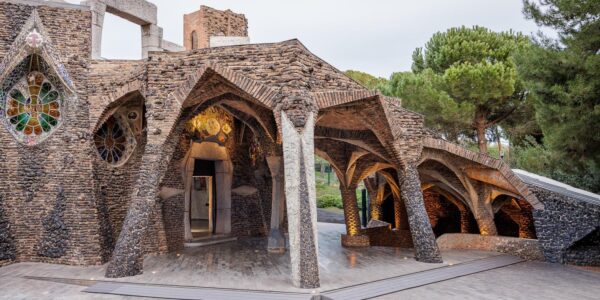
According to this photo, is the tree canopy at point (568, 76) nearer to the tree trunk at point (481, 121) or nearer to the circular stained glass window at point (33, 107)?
the tree trunk at point (481, 121)

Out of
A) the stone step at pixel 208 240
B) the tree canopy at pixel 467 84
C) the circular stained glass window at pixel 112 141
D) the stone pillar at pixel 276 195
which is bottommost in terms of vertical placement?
the stone step at pixel 208 240

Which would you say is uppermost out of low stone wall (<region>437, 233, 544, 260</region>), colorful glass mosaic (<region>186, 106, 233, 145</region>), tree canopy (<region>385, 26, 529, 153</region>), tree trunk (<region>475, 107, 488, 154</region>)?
tree canopy (<region>385, 26, 529, 153</region>)

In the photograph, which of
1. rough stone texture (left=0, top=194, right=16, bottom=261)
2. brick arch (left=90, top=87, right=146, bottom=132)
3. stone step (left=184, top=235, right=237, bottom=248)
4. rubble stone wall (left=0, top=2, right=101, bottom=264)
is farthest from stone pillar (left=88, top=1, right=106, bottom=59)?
stone step (left=184, top=235, right=237, bottom=248)

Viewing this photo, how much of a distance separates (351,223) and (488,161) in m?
4.67

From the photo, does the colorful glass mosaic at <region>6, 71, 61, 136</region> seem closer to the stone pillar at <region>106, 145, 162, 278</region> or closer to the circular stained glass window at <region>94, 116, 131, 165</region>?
the circular stained glass window at <region>94, 116, 131, 165</region>

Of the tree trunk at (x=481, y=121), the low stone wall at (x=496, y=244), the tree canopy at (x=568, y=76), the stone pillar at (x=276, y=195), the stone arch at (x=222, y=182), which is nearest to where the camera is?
the tree canopy at (x=568, y=76)

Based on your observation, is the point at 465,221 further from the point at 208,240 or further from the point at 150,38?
the point at 150,38

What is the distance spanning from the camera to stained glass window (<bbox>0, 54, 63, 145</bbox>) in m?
9.23

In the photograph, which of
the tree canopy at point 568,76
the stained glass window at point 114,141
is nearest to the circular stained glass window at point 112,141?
the stained glass window at point 114,141

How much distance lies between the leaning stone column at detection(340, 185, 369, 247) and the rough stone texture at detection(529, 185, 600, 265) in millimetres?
4918

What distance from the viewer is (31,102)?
945 centimetres

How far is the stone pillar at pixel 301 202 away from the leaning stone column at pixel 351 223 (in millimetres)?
5535

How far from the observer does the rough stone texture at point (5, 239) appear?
8.65 metres

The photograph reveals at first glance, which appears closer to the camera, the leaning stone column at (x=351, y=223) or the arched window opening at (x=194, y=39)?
the leaning stone column at (x=351, y=223)
